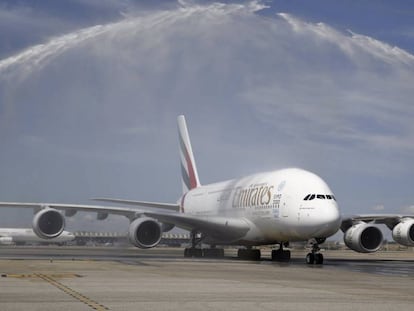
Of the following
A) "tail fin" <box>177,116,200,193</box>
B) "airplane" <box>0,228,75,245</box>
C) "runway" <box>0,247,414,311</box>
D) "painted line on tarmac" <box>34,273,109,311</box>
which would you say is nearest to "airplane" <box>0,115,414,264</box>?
"tail fin" <box>177,116,200,193</box>

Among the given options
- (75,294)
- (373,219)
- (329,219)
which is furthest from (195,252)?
(75,294)

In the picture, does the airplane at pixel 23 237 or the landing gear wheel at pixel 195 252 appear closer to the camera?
the landing gear wheel at pixel 195 252

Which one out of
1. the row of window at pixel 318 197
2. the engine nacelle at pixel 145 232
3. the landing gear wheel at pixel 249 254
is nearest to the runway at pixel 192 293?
the row of window at pixel 318 197

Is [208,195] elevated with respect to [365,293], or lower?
elevated

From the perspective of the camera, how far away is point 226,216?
38.7m

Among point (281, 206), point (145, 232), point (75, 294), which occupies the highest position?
point (281, 206)

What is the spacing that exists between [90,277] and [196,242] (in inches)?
889

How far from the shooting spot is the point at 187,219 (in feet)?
124

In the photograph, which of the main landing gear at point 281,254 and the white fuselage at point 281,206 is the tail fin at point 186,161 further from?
the main landing gear at point 281,254

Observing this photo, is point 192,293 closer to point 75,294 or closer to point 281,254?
point 75,294

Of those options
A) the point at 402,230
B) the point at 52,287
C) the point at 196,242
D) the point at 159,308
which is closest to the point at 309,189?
the point at 402,230

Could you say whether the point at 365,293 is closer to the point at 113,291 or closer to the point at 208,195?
the point at 113,291

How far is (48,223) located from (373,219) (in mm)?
17107

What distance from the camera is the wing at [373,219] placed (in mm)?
34500
